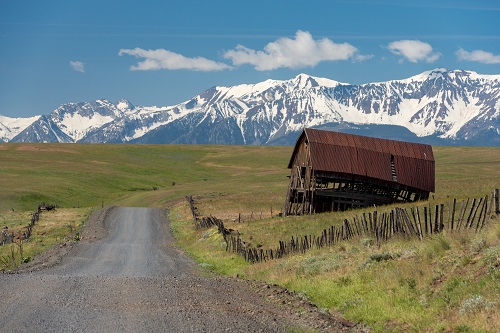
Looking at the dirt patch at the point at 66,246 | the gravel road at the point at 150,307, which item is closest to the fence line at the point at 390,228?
the gravel road at the point at 150,307

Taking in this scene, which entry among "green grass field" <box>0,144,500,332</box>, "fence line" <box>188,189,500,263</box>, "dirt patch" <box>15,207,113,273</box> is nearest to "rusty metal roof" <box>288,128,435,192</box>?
"green grass field" <box>0,144,500,332</box>

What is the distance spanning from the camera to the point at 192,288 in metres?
19.6

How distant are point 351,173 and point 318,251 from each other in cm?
3511

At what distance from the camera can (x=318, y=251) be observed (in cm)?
2678

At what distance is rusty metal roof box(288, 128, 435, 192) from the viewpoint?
61.3m

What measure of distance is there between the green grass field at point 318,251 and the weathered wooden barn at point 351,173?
4.80 meters

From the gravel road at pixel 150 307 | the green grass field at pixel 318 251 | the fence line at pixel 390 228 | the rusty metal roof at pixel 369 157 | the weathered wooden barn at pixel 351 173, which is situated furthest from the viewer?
the weathered wooden barn at pixel 351 173

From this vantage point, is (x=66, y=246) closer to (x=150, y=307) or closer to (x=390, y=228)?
(x=390, y=228)

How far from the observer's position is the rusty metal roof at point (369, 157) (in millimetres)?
61312

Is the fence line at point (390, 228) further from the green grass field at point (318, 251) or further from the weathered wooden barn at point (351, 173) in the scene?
the weathered wooden barn at point (351, 173)

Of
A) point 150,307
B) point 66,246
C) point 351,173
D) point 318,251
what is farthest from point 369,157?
point 150,307

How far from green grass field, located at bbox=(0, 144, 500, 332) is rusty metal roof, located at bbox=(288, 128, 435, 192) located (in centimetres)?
472

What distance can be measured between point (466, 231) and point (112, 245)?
29.3 m

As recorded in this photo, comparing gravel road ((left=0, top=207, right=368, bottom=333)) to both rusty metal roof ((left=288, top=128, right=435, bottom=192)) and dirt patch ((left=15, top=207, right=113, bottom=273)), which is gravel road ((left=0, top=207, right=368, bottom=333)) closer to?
dirt patch ((left=15, top=207, right=113, bottom=273))
